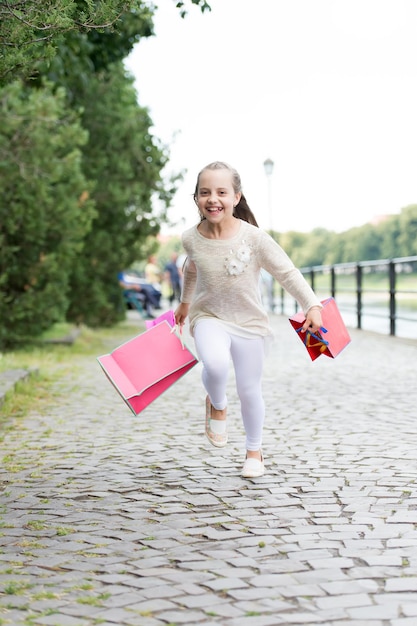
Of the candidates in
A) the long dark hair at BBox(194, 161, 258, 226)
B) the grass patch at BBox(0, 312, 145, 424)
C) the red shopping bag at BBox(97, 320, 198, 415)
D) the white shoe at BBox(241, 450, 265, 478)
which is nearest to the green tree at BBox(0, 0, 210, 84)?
the long dark hair at BBox(194, 161, 258, 226)

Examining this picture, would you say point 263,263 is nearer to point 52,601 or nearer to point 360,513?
point 360,513

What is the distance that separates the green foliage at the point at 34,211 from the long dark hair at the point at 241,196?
7.39 m

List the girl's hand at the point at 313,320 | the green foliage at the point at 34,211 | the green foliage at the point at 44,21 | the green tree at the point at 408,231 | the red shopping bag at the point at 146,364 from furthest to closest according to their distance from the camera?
the green tree at the point at 408,231 < the green foliage at the point at 34,211 < the red shopping bag at the point at 146,364 < the girl's hand at the point at 313,320 < the green foliage at the point at 44,21

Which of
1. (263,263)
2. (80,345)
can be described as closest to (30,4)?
(263,263)

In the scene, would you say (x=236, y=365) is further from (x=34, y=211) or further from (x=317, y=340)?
(x=34, y=211)

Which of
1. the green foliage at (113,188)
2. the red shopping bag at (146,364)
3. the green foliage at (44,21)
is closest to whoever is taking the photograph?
the green foliage at (44,21)

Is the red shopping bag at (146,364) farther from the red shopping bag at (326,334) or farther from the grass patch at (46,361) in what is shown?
→ the grass patch at (46,361)

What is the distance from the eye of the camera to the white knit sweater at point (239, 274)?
5340 mm

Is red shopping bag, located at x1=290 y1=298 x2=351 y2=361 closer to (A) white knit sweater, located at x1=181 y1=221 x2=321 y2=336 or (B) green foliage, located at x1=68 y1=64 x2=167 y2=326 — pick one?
(A) white knit sweater, located at x1=181 y1=221 x2=321 y2=336

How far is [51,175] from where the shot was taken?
13250mm

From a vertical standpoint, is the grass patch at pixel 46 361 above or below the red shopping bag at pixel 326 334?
below

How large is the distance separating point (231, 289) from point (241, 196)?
0.55 m

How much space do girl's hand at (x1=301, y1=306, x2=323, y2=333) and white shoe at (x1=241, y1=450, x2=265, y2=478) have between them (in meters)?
0.85

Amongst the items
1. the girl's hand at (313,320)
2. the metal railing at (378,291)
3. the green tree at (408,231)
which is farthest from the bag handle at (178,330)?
the green tree at (408,231)
